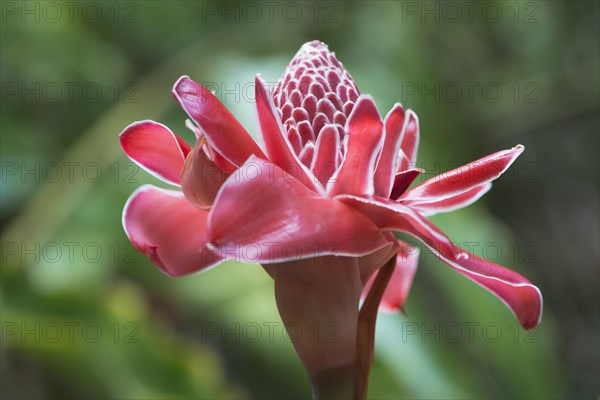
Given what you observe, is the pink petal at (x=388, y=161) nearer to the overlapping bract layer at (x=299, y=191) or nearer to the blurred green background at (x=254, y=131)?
the overlapping bract layer at (x=299, y=191)

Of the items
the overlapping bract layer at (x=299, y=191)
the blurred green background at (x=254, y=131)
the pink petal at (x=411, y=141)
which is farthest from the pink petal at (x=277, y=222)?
the blurred green background at (x=254, y=131)

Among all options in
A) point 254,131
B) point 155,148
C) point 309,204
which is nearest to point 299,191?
point 309,204

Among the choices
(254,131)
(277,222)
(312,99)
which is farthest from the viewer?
(254,131)

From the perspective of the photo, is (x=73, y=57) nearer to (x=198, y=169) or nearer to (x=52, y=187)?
(x=52, y=187)

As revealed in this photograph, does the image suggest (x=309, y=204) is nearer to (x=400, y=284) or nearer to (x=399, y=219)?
(x=399, y=219)

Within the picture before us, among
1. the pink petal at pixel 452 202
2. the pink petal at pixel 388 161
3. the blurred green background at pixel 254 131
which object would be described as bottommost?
the blurred green background at pixel 254 131

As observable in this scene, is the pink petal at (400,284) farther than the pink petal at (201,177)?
Answer: Yes

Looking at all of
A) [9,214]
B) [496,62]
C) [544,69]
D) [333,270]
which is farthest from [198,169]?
[496,62]
